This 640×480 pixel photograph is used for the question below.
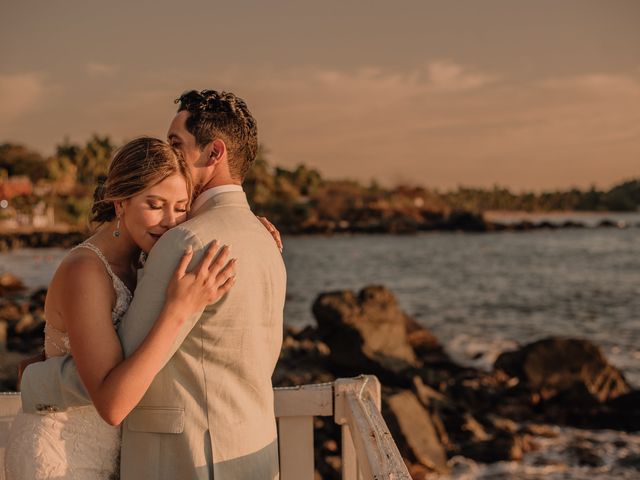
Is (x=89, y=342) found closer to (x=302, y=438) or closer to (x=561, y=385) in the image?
(x=302, y=438)

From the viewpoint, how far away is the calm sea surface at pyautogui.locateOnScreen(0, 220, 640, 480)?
35.4 feet

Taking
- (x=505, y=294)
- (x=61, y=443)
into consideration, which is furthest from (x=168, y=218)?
(x=505, y=294)

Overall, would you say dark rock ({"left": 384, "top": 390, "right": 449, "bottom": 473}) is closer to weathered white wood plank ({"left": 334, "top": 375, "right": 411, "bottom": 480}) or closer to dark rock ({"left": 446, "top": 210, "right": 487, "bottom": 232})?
weathered white wood plank ({"left": 334, "top": 375, "right": 411, "bottom": 480})

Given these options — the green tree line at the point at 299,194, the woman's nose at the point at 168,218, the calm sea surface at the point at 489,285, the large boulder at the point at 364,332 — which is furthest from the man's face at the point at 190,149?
the green tree line at the point at 299,194

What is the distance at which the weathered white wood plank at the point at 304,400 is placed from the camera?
286 centimetres

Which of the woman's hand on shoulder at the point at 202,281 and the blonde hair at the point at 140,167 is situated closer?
the woman's hand on shoulder at the point at 202,281

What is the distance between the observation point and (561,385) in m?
13.1

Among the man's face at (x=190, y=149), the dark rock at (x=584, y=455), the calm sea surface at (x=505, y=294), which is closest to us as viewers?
the man's face at (x=190, y=149)

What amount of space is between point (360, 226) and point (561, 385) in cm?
9706

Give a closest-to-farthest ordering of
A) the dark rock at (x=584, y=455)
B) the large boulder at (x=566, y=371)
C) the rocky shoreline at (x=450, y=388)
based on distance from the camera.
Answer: the rocky shoreline at (x=450, y=388) → the dark rock at (x=584, y=455) → the large boulder at (x=566, y=371)

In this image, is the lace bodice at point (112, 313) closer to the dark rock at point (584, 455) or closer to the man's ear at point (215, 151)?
the man's ear at point (215, 151)

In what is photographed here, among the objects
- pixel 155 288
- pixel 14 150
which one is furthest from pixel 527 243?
pixel 155 288

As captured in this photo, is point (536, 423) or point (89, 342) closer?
point (89, 342)

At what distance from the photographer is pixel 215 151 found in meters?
2.40
